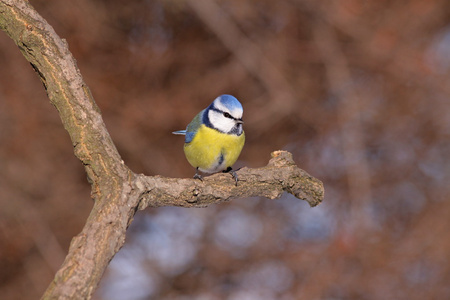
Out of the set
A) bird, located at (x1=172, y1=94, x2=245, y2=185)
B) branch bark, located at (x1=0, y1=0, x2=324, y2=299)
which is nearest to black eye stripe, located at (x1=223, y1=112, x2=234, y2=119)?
bird, located at (x1=172, y1=94, x2=245, y2=185)

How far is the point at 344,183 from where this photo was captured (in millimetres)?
4992

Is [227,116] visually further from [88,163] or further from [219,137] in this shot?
[88,163]

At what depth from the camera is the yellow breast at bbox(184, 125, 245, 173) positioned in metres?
2.50

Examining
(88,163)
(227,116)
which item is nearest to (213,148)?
(227,116)

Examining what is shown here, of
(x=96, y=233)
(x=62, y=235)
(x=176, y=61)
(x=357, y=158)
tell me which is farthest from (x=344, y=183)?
(x=96, y=233)

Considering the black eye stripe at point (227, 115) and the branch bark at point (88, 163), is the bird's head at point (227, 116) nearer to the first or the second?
the black eye stripe at point (227, 115)

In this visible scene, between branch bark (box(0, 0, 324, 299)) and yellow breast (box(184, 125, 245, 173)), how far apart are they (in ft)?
2.01

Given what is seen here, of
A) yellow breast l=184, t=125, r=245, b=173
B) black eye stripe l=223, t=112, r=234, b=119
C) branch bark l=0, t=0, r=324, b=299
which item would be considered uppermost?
black eye stripe l=223, t=112, r=234, b=119

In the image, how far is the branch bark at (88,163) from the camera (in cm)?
144

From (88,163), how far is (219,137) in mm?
932

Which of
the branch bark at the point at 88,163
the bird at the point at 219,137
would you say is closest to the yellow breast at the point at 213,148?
the bird at the point at 219,137

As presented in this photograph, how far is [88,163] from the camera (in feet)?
5.45

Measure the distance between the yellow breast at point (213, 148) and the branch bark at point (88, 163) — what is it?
24.1 inches

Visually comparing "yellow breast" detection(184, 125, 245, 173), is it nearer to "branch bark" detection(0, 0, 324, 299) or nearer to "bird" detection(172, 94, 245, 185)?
"bird" detection(172, 94, 245, 185)
